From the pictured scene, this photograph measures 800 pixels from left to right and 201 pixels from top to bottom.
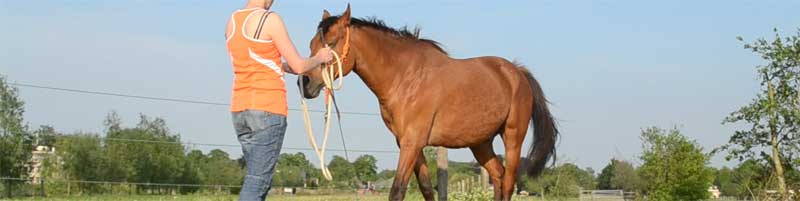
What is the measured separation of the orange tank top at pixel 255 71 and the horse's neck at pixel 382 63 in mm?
2822

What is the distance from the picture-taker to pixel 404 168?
23.0 ft

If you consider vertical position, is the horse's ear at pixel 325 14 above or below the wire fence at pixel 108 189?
above

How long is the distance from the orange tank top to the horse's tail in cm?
509

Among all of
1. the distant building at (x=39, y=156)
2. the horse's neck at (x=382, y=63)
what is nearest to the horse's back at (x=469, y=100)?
the horse's neck at (x=382, y=63)

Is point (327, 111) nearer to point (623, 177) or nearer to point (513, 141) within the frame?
point (513, 141)

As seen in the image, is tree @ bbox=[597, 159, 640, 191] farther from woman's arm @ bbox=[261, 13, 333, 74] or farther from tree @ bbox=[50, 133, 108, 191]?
woman's arm @ bbox=[261, 13, 333, 74]

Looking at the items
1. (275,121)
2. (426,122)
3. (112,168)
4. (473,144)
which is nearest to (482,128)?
(473,144)

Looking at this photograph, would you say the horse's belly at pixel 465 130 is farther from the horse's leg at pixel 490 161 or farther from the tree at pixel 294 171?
the tree at pixel 294 171

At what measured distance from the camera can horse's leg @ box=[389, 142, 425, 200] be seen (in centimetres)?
702

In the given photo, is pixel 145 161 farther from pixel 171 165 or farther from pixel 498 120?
pixel 498 120

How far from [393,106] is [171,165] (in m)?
30.9

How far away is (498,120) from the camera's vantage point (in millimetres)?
8078

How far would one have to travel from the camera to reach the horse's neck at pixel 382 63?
7.31m

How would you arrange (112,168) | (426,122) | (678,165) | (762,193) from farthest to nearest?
(112,168) < (678,165) < (762,193) < (426,122)
